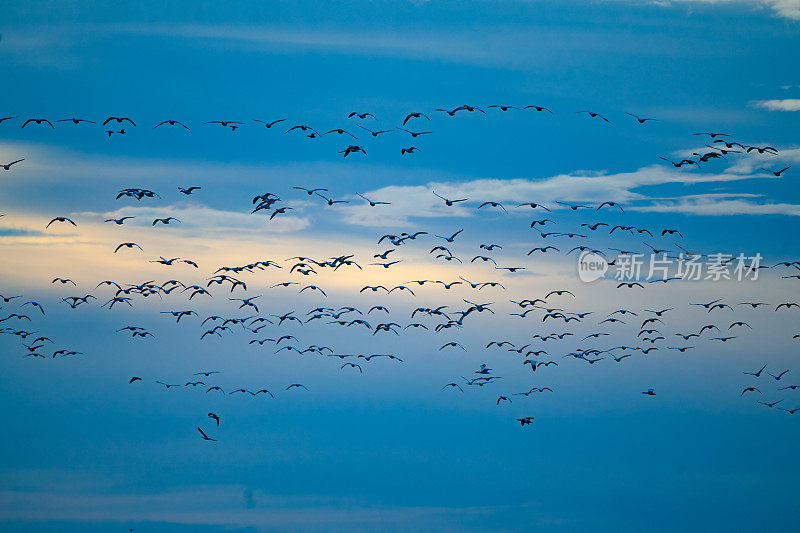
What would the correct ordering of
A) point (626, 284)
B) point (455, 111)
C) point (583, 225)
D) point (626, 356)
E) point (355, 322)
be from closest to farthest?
point (455, 111) < point (583, 225) < point (355, 322) < point (626, 284) < point (626, 356)

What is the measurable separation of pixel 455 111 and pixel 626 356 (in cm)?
3683

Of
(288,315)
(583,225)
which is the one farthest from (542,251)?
(288,315)

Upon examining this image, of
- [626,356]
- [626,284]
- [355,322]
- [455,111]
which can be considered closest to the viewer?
[455,111]

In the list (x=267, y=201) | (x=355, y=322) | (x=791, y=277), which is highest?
(x=791, y=277)

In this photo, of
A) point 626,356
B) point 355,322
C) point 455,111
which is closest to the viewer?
point 455,111

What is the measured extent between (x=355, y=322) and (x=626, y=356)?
30609 mm

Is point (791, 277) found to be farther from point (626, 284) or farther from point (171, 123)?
point (171, 123)

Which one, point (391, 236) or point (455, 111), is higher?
point (455, 111)

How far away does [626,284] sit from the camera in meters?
72.8

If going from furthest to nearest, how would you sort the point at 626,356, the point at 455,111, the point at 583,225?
the point at 626,356 < the point at 583,225 < the point at 455,111

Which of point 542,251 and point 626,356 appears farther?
point 626,356

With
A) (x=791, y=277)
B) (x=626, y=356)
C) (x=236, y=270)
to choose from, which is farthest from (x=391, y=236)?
(x=791, y=277)

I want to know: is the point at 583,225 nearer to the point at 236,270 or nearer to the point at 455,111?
the point at 455,111

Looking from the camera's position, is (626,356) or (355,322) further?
(626,356)
